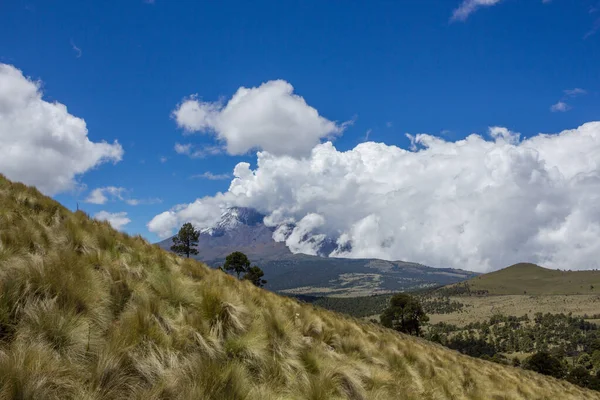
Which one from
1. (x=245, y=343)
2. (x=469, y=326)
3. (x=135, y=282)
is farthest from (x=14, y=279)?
(x=469, y=326)

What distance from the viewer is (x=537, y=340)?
5822 inches

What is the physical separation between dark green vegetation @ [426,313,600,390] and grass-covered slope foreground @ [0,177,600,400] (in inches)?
3354

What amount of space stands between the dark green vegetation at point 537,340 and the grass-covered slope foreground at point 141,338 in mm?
85180

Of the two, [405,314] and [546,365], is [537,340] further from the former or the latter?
[405,314]

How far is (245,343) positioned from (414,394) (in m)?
3.83

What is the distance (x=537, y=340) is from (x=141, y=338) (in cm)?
18281

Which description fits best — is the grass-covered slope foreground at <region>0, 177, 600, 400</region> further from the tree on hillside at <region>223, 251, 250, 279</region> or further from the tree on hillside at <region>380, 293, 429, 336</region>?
the tree on hillside at <region>380, 293, 429, 336</region>

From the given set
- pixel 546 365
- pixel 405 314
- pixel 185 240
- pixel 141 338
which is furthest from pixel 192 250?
pixel 546 365

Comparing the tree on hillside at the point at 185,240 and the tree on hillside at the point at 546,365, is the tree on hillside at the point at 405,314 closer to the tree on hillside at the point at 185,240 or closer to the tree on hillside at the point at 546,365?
the tree on hillside at the point at 546,365

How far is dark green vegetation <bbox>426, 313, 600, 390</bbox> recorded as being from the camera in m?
91.4

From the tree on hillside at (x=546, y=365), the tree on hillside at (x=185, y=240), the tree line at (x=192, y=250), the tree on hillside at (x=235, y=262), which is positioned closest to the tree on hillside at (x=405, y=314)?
the tree on hillside at (x=546, y=365)

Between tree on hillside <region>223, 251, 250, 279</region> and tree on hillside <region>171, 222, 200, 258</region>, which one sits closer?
tree on hillside <region>171, 222, 200, 258</region>

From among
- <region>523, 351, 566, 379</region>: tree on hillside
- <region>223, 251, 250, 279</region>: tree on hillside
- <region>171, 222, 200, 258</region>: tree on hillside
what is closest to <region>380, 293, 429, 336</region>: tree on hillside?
<region>523, 351, 566, 379</region>: tree on hillside

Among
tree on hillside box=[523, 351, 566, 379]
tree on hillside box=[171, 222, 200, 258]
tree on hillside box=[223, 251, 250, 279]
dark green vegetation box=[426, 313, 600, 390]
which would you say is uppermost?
tree on hillside box=[171, 222, 200, 258]
